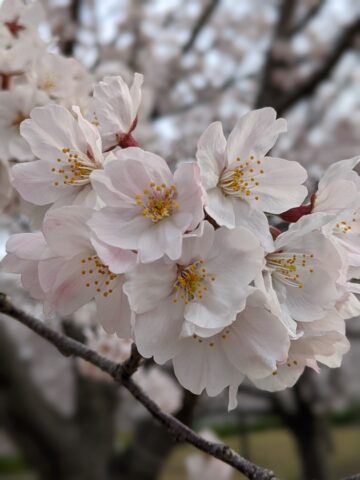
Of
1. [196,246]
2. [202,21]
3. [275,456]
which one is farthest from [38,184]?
[275,456]

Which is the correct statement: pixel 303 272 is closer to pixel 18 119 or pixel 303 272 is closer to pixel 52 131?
pixel 52 131

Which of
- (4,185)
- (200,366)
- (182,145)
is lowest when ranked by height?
(182,145)

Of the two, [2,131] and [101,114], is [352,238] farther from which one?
[2,131]

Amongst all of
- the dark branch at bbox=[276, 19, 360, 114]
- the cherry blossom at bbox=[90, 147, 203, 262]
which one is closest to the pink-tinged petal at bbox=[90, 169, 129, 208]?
the cherry blossom at bbox=[90, 147, 203, 262]

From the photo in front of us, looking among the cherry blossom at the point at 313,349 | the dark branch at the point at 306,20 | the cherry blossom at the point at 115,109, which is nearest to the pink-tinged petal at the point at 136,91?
the cherry blossom at the point at 115,109

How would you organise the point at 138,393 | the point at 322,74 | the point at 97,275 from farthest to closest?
the point at 322,74, the point at 138,393, the point at 97,275

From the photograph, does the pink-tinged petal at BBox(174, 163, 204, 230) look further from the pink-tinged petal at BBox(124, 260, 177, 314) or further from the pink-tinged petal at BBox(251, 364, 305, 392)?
the pink-tinged petal at BBox(251, 364, 305, 392)

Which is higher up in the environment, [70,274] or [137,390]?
[70,274]
